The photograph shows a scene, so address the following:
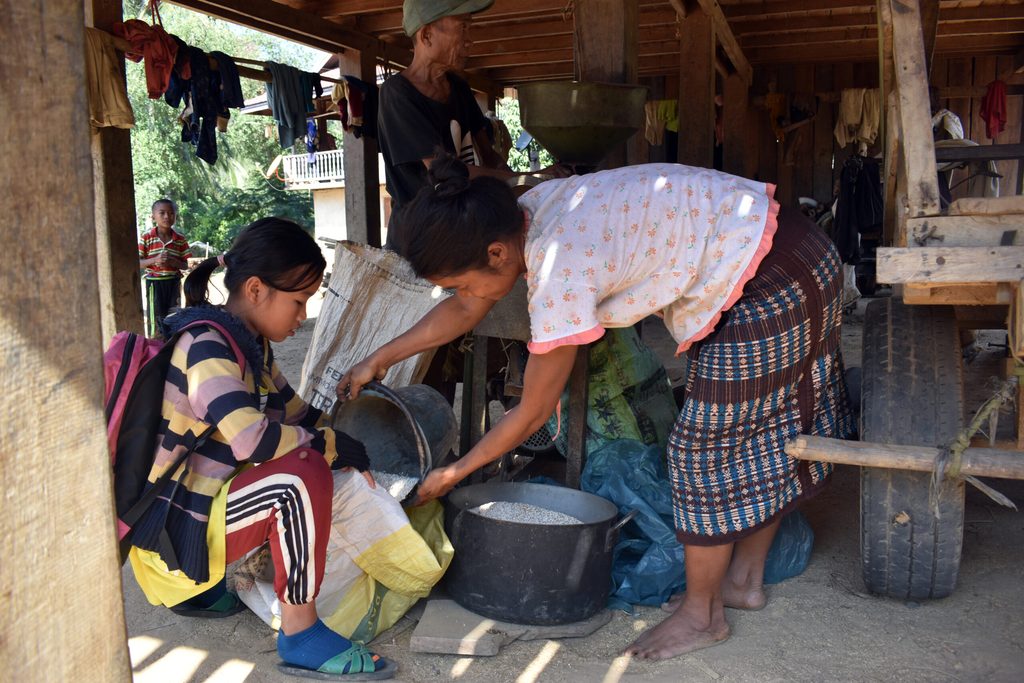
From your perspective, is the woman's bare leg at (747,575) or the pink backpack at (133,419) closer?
the pink backpack at (133,419)

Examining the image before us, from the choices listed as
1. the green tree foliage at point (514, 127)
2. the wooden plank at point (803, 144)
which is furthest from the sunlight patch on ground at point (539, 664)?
the green tree foliage at point (514, 127)

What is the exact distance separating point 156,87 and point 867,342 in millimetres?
4828

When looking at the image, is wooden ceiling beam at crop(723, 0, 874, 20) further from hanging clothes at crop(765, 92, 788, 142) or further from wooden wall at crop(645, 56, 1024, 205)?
hanging clothes at crop(765, 92, 788, 142)

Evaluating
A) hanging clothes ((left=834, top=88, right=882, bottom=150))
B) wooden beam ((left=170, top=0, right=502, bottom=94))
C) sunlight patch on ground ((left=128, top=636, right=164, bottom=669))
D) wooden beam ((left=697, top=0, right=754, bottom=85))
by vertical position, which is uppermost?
wooden beam ((left=170, top=0, right=502, bottom=94))

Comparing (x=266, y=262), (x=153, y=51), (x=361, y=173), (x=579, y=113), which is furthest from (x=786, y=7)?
(x=266, y=262)

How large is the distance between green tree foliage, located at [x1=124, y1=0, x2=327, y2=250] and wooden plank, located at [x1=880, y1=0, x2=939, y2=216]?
24.8 meters

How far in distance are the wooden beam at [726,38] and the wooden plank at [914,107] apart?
9.69 feet

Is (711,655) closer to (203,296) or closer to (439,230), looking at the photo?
(439,230)

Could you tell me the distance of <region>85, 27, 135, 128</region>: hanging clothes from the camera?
14.6 ft

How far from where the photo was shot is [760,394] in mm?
2514

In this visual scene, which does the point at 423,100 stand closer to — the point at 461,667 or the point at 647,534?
the point at 647,534

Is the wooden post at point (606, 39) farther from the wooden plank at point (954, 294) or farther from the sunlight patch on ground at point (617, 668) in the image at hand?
the sunlight patch on ground at point (617, 668)

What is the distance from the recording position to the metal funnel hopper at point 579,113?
3.35 metres

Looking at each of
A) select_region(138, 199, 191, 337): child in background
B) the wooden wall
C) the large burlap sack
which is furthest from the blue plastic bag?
the wooden wall
